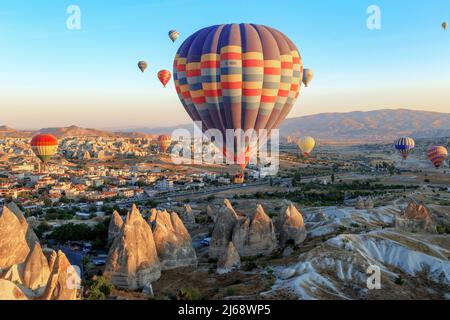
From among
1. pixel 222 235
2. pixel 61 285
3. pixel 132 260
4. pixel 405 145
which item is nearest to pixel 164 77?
pixel 222 235

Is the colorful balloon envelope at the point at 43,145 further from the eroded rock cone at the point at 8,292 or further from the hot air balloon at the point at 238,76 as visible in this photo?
the eroded rock cone at the point at 8,292

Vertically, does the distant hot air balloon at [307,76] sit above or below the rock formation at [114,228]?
above

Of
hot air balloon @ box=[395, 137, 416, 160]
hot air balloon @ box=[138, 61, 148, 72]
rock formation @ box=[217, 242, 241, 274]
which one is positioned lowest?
rock formation @ box=[217, 242, 241, 274]

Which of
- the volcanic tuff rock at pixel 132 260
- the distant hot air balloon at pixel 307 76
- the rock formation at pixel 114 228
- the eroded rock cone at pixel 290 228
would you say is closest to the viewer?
the volcanic tuff rock at pixel 132 260

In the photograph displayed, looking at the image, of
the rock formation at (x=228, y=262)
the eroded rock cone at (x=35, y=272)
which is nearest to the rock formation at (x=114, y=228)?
the rock formation at (x=228, y=262)

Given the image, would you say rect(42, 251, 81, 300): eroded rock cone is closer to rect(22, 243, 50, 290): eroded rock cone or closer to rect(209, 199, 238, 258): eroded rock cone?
rect(22, 243, 50, 290): eroded rock cone

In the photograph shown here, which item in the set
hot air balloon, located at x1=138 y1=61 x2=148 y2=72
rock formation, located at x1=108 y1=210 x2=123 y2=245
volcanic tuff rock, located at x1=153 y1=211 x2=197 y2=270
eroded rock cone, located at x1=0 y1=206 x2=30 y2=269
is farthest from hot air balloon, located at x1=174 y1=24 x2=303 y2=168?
hot air balloon, located at x1=138 y1=61 x2=148 y2=72

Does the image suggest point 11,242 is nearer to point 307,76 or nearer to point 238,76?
point 238,76
